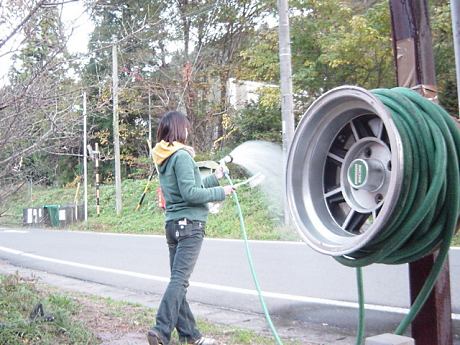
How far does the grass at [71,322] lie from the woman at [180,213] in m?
0.61

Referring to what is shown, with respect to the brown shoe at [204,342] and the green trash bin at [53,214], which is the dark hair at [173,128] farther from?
the green trash bin at [53,214]

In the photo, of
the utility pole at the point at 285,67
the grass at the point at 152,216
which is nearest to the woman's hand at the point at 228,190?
the grass at the point at 152,216

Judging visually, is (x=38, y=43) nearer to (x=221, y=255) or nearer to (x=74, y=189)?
(x=221, y=255)

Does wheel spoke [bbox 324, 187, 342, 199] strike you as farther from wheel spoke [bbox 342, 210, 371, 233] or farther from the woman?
the woman

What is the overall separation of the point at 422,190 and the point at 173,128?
2.78 metres

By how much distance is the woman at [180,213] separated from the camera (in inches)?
169

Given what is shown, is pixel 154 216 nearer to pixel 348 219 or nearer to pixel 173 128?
pixel 173 128

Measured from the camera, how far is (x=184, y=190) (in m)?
4.27

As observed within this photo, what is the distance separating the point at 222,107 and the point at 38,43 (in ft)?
64.3

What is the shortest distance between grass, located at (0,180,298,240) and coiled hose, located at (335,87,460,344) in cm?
968

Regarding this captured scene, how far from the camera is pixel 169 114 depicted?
15.0ft

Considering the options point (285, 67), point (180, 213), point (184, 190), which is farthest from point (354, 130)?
point (285, 67)

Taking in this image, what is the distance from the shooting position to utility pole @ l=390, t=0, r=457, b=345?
7.41ft

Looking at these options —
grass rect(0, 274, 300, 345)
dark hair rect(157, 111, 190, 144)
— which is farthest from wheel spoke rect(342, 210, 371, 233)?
grass rect(0, 274, 300, 345)
